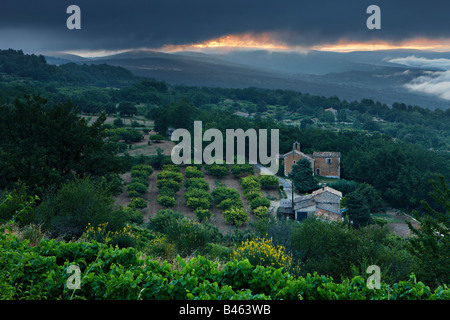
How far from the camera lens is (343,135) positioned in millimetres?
52500

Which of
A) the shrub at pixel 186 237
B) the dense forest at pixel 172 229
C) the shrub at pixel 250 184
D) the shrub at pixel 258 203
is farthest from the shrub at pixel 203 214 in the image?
the shrub at pixel 186 237

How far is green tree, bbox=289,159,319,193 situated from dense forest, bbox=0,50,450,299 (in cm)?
326

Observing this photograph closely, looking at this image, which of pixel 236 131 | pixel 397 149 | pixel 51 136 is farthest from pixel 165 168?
pixel 397 149

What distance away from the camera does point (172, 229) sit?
452 inches

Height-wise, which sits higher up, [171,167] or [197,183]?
[171,167]

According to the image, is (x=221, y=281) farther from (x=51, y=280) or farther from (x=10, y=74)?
(x=10, y=74)

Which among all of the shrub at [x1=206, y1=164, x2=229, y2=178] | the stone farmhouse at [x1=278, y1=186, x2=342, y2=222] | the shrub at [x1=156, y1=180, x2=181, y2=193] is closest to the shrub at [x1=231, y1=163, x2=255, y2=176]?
the shrub at [x1=206, y1=164, x2=229, y2=178]

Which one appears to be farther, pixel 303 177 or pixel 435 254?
pixel 303 177

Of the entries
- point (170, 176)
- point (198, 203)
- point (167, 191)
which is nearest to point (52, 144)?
point (198, 203)

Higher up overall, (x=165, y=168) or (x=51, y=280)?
(x=51, y=280)

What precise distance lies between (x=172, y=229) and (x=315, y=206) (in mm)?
17310

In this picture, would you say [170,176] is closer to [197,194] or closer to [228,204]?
[197,194]

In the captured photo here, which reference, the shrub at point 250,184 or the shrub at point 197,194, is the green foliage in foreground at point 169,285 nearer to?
the shrub at point 197,194
